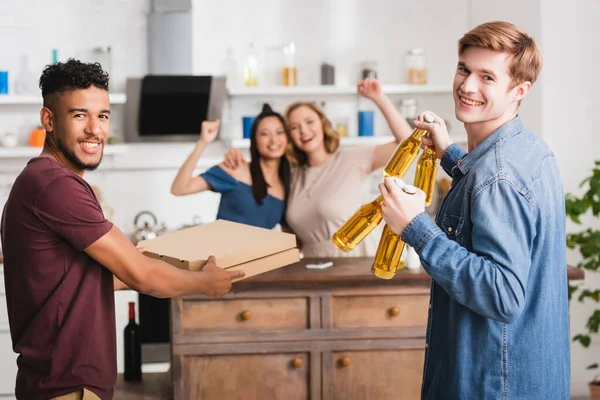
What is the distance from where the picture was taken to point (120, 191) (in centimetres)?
570

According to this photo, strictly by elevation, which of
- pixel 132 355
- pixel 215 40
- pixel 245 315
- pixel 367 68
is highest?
pixel 215 40

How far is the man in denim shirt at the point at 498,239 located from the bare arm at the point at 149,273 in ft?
1.74

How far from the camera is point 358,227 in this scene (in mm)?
2002

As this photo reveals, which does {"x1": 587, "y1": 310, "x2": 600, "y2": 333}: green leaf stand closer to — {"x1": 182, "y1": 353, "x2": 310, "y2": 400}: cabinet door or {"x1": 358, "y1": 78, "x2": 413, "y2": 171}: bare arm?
{"x1": 358, "y1": 78, "x2": 413, "y2": 171}: bare arm

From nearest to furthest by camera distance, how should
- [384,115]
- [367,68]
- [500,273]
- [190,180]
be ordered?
1. [500,273]
2. [384,115]
3. [190,180]
4. [367,68]

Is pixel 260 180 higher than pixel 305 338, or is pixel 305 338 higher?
pixel 260 180

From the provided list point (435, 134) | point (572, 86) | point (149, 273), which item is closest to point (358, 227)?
point (435, 134)

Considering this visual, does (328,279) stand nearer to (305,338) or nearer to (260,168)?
(305,338)

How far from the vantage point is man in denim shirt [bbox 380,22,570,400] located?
1.67 meters

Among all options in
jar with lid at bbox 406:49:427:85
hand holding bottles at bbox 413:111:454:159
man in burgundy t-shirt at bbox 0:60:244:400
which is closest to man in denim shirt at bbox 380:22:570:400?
hand holding bottles at bbox 413:111:454:159

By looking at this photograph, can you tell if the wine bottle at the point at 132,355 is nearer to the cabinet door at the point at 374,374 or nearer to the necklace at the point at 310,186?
the cabinet door at the point at 374,374

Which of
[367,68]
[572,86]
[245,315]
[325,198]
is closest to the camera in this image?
[245,315]

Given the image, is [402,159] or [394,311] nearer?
[402,159]

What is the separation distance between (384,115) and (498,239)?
199 cm
